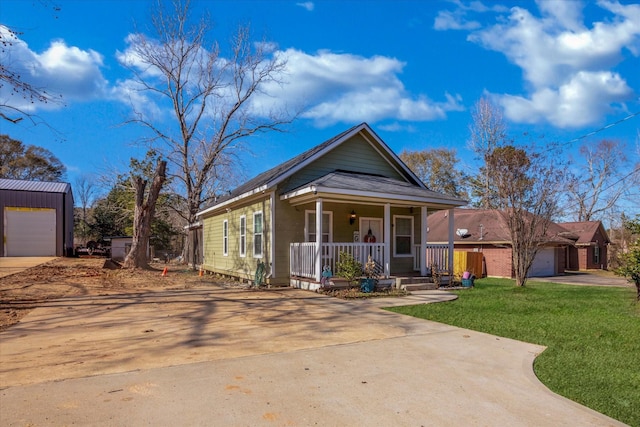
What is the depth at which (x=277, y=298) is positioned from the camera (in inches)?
402

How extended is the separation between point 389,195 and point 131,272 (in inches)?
419

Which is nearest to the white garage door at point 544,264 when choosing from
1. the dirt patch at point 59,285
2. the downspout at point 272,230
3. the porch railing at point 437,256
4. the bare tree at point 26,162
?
the porch railing at point 437,256

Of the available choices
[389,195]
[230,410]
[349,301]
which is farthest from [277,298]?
[230,410]

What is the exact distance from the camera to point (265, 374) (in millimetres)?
4285

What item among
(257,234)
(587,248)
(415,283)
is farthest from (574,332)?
(587,248)

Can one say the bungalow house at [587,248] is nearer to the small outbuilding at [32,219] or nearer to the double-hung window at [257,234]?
the double-hung window at [257,234]

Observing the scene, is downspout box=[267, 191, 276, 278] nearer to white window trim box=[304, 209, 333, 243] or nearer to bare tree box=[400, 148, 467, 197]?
white window trim box=[304, 209, 333, 243]

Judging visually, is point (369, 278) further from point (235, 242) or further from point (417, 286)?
point (235, 242)

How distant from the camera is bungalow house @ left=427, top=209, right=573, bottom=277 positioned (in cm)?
2247

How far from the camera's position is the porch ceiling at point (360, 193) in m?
11.0

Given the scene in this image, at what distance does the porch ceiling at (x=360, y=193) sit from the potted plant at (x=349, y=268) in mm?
1706

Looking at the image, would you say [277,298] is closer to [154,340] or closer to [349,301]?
[349,301]

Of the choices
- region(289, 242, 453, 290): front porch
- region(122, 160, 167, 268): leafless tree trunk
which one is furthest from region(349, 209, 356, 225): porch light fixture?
region(122, 160, 167, 268): leafless tree trunk

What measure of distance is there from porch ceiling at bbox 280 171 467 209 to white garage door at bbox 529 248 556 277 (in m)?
13.6
